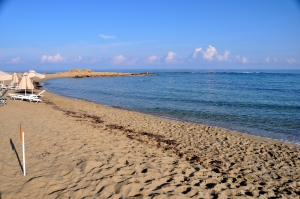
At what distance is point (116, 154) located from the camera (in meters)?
6.48

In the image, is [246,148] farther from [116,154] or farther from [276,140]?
[116,154]

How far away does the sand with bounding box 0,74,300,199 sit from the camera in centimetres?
451

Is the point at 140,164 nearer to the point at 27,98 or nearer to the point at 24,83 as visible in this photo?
the point at 24,83

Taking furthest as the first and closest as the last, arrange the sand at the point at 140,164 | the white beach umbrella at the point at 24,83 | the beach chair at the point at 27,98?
the beach chair at the point at 27,98 → the white beach umbrella at the point at 24,83 → the sand at the point at 140,164

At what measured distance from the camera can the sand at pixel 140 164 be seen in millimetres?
4508

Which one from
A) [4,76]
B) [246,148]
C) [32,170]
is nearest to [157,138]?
[246,148]

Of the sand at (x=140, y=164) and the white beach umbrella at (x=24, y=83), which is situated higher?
the white beach umbrella at (x=24, y=83)

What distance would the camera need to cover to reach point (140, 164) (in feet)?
19.1

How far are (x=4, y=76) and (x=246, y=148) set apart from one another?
1550 centimetres

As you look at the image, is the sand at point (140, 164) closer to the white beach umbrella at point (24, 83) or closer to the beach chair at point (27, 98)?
the white beach umbrella at point (24, 83)

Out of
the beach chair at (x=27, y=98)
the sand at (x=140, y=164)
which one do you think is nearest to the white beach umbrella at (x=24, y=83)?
Answer: the beach chair at (x=27, y=98)

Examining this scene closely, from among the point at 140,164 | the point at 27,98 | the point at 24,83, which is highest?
the point at 24,83

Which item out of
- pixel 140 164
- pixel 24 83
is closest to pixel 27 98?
pixel 24 83

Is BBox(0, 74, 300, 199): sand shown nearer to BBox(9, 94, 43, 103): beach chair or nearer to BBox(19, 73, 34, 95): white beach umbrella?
BBox(19, 73, 34, 95): white beach umbrella
